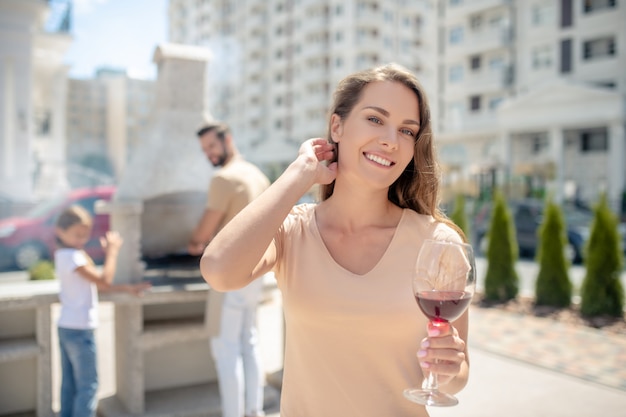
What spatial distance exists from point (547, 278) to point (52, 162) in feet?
50.1

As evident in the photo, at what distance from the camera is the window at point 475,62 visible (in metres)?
34.5

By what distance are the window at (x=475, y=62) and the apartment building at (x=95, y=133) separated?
2488 cm

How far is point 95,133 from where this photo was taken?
17172mm

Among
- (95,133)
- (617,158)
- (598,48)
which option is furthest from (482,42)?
(95,133)

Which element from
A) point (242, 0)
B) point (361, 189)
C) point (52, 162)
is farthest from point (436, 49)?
point (361, 189)

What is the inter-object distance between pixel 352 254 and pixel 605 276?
637 cm

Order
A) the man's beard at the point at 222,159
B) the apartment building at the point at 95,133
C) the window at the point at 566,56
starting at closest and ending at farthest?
the man's beard at the point at 222,159, the apartment building at the point at 95,133, the window at the point at 566,56

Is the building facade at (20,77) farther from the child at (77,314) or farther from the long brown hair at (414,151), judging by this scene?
the long brown hair at (414,151)

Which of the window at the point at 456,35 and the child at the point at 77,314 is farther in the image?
Result: the window at the point at 456,35

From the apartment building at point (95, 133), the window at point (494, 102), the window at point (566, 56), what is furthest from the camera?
the window at point (494, 102)

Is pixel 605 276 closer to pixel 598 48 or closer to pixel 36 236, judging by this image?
pixel 36 236

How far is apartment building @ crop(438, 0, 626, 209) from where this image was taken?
26406 millimetres

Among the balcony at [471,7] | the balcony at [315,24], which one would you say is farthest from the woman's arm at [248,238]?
the balcony at [315,24]

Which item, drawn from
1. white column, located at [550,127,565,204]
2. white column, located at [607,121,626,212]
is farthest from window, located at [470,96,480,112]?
white column, located at [607,121,626,212]
